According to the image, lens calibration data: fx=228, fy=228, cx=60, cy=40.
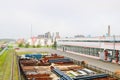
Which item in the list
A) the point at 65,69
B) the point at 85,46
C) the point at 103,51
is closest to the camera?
the point at 65,69

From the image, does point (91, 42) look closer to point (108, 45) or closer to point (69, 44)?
point (108, 45)

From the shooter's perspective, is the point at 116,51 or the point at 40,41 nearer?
the point at 116,51

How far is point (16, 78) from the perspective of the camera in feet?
105

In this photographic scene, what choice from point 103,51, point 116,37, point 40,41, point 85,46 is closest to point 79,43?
point 85,46

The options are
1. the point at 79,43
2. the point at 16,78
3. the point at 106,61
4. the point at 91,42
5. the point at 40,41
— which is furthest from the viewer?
the point at 40,41

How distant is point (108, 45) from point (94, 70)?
1326 centimetres

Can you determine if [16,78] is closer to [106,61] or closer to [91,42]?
[106,61]

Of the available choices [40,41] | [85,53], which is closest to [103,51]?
[85,53]

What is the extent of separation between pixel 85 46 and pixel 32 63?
881 inches

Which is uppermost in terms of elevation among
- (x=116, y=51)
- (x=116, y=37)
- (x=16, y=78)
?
(x=116, y=37)

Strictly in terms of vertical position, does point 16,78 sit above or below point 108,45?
below

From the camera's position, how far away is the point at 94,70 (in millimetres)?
34000

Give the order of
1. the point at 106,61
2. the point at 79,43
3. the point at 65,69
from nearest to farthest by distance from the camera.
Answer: the point at 65,69
the point at 106,61
the point at 79,43

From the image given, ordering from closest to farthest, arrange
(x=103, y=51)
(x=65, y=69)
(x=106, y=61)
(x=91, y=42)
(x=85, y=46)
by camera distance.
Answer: (x=65, y=69), (x=106, y=61), (x=103, y=51), (x=91, y=42), (x=85, y=46)
